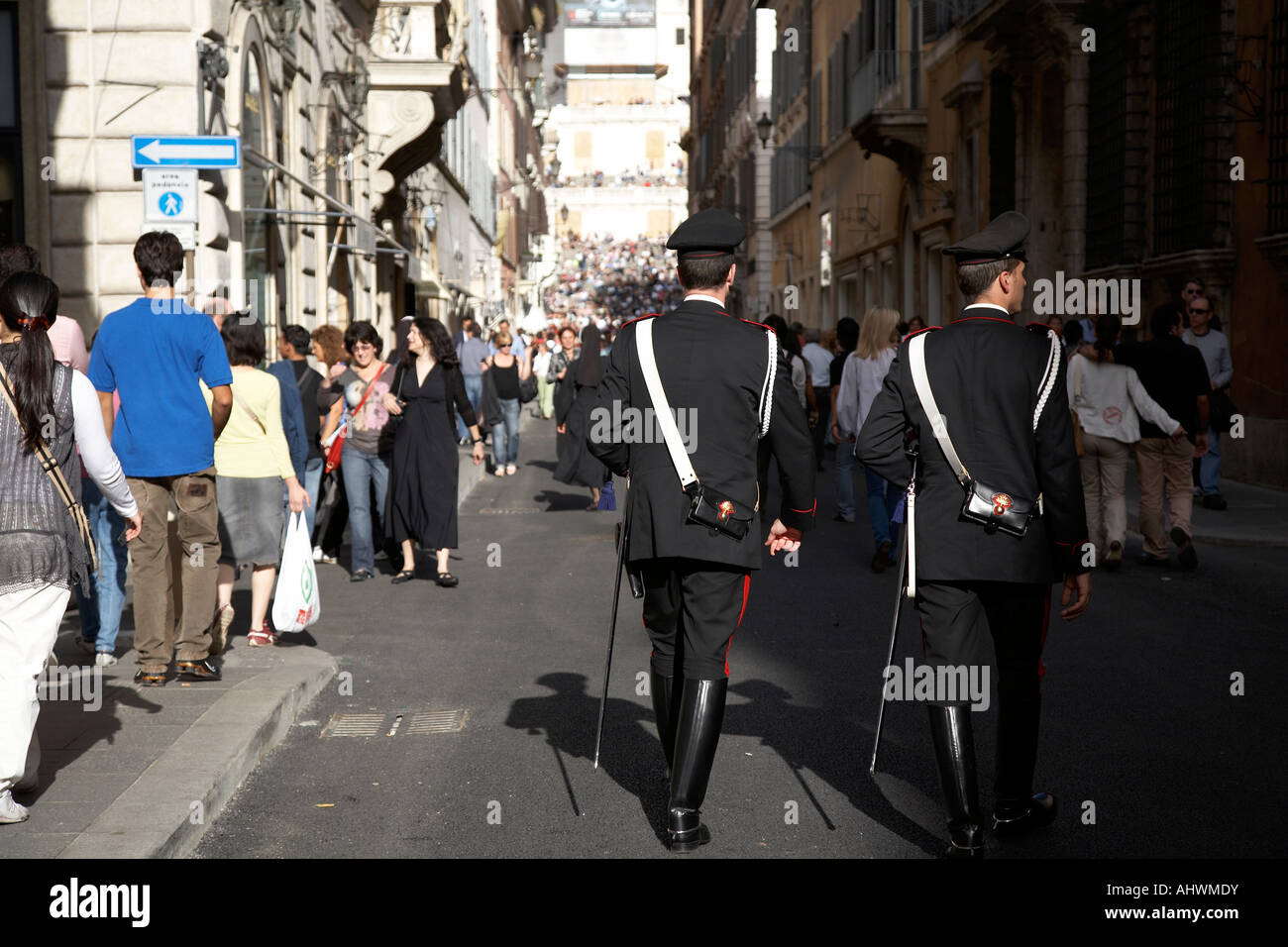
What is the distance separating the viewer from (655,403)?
16.1ft

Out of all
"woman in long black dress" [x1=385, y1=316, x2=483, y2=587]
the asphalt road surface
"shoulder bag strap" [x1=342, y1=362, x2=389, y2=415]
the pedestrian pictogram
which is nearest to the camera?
the asphalt road surface

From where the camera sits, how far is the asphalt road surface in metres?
5.07

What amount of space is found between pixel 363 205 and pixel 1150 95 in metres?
12.6

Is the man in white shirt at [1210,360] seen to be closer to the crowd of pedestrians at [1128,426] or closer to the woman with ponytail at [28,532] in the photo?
the crowd of pedestrians at [1128,426]

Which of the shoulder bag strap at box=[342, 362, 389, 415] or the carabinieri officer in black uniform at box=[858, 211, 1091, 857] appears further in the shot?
the shoulder bag strap at box=[342, 362, 389, 415]

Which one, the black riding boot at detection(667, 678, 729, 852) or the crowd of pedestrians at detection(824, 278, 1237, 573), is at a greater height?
A: the crowd of pedestrians at detection(824, 278, 1237, 573)

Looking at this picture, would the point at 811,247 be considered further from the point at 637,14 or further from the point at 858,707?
the point at 637,14

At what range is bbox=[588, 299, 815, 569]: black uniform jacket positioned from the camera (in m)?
4.88

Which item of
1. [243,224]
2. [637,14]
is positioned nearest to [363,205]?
[243,224]

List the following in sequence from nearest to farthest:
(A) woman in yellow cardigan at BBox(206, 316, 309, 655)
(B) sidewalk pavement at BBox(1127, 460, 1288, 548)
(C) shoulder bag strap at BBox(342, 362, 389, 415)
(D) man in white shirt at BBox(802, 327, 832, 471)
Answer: (A) woman in yellow cardigan at BBox(206, 316, 309, 655) → (C) shoulder bag strap at BBox(342, 362, 389, 415) → (B) sidewalk pavement at BBox(1127, 460, 1288, 548) → (D) man in white shirt at BBox(802, 327, 832, 471)

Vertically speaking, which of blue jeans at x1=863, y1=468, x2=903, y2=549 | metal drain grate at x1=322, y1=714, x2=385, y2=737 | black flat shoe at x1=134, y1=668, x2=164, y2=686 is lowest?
metal drain grate at x1=322, y1=714, x2=385, y2=737

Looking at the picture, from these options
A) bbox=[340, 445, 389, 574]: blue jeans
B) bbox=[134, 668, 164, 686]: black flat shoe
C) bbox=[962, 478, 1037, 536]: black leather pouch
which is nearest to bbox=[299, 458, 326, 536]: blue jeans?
bbox=[340, 445, 389, 574]: blue jeans

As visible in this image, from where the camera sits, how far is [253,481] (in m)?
8.09

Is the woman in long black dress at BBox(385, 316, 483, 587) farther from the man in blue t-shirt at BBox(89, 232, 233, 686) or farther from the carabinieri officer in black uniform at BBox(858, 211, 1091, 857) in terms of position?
the carabinieri officer in black uniform at BBox(858, 211, 1091, 857)
